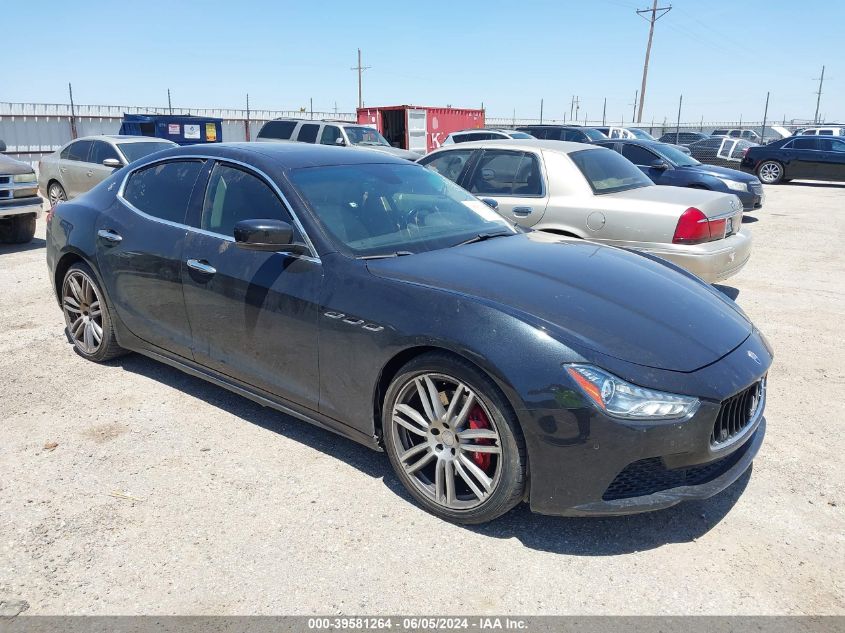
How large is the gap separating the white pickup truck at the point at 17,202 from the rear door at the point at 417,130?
58.7ft

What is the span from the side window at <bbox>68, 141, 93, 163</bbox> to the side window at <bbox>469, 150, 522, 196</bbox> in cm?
871

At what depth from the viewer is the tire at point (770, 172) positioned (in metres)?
21.6

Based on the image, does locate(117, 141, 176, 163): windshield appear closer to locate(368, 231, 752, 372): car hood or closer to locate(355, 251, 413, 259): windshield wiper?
locate(355, 251, 413, 259): windshield wiper

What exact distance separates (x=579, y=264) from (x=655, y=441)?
1.23 meters

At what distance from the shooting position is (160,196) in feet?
14.6

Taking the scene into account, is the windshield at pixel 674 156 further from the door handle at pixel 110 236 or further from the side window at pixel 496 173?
the door handle at pixel 110 236

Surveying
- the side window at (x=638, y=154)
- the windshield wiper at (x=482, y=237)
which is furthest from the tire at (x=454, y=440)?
the side window at (x=638, y=154)

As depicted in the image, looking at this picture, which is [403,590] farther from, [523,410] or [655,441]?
[655,441]

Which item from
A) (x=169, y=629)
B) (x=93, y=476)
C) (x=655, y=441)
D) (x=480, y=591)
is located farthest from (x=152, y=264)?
(x=655, y=441)

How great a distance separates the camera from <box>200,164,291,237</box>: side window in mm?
3800

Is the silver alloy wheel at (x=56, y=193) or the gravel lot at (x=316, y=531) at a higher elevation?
the silver alloy wheel at (x=56, y=193)

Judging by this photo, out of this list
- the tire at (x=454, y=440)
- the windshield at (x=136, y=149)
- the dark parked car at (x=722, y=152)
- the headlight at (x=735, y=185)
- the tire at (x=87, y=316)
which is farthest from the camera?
the dark parked car at (x=722, y=152)

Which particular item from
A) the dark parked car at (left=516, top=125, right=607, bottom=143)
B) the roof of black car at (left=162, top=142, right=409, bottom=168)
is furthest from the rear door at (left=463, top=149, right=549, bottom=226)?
the dark parked car at (left=516, top=125, right=607, bottom=143)

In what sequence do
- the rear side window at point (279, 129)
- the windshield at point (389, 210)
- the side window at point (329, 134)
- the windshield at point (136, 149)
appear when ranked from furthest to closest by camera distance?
the rear side window at point (279, 129), the side window at point (329, 134), the windshield at point (136, 149), the windshield at point (389, 210)
